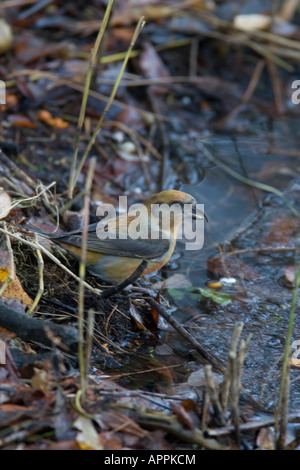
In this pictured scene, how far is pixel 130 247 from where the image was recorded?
13.8 feet

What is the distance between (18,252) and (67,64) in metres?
3.44

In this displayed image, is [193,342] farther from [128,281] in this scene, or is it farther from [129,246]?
[129,246]

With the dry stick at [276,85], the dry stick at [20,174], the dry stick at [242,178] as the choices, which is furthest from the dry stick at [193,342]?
the dry stick at [276,85]

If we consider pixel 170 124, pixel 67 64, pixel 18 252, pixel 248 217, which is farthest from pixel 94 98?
pixel 18 252

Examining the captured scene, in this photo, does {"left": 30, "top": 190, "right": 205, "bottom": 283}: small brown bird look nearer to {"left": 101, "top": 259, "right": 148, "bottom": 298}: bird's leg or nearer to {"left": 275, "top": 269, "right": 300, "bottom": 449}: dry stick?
{"left": 101, "top": 259, "right": 148, "bottom": 298}: bird's leg

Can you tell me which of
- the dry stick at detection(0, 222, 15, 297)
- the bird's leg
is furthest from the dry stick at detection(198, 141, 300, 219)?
the dry stick at detection(0, 222, 15, 297)

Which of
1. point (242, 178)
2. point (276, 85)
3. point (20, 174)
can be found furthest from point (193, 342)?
point (276, 85)

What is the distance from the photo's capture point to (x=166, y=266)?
4.91 m

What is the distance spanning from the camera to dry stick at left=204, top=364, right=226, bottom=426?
2639mm

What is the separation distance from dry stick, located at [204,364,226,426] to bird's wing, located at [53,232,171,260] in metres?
1.58

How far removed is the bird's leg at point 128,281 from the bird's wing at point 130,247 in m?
0.44

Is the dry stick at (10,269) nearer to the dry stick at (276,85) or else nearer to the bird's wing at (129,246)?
the bird's wing at (129,246)

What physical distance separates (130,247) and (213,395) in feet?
5.66

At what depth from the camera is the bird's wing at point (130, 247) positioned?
4109 millimetres
